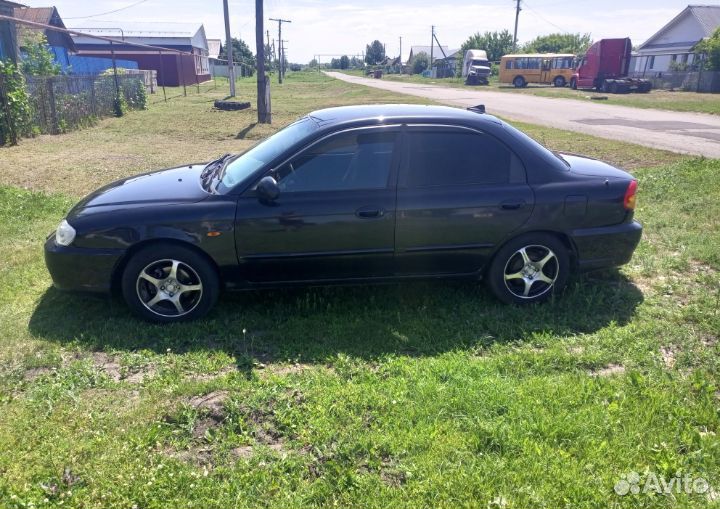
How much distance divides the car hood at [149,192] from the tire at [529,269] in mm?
2429

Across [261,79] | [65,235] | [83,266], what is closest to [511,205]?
[83,266]

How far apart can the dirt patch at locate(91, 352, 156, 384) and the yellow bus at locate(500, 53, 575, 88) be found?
4739 cm

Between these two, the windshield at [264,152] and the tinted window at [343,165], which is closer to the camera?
the tinted window at [343,165]

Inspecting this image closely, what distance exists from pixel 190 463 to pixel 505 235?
2863 millimetres

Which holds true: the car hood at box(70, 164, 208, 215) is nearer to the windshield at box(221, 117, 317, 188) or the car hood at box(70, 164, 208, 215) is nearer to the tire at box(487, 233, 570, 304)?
the windshield at box(221, 117, 317, 188)

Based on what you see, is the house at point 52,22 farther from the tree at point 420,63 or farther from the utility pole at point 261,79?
the tree at point 420,63

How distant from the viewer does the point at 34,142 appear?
13180 mm

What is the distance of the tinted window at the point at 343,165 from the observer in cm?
421

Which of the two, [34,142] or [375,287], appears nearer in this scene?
[375,287]

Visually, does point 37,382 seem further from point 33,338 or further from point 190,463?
point 190,463

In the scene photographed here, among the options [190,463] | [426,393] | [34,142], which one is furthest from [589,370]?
[34,142]

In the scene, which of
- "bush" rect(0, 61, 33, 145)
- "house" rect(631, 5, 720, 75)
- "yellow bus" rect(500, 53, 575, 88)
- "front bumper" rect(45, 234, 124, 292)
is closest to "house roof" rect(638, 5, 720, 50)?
"house" rect(631, 5, 720, 75)
